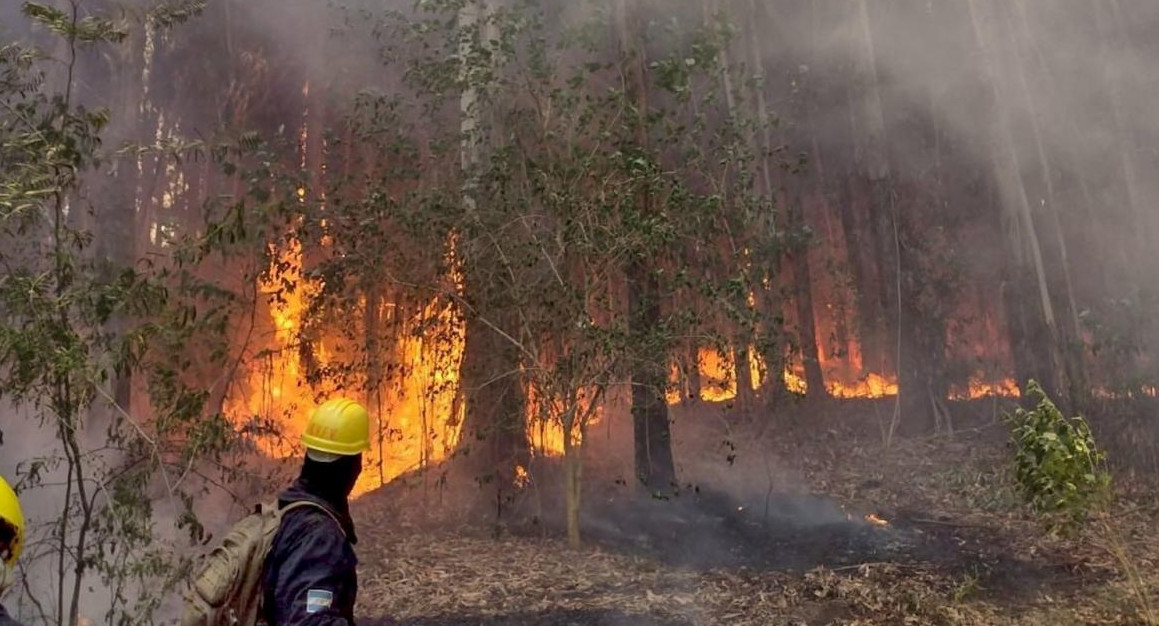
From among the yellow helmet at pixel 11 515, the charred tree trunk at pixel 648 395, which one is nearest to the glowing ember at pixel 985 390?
the charred tree trunk at pixel 648 395

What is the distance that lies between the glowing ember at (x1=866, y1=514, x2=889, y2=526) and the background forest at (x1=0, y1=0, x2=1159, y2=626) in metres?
0.25

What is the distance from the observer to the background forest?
5.15 metres

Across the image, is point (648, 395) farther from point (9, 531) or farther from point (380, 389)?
point (9, 531)

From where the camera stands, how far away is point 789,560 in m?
7.32

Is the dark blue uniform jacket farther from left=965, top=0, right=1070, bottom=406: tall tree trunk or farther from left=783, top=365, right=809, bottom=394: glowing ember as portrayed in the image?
left=965, top=0, right=1070, bottom=406: tall tree trunk

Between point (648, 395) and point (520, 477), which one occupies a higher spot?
point (648, 395)

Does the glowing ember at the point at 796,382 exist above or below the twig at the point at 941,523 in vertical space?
above

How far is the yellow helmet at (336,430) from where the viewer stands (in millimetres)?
2154

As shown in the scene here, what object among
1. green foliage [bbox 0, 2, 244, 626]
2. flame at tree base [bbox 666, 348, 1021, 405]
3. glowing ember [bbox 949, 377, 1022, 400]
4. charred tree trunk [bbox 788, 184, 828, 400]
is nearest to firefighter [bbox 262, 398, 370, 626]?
green foliage [bbox 0, 2, 244, 626]

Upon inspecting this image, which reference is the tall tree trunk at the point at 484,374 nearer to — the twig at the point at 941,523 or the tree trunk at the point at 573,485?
the tree trunk at the point at 573,485

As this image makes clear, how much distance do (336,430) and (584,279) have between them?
595 cm

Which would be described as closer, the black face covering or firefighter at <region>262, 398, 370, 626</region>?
firefighter at <region>262, 398, 370, 626</region>

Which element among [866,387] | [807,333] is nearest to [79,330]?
[807,333]

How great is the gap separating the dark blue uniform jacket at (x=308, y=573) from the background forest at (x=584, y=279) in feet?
9.41
